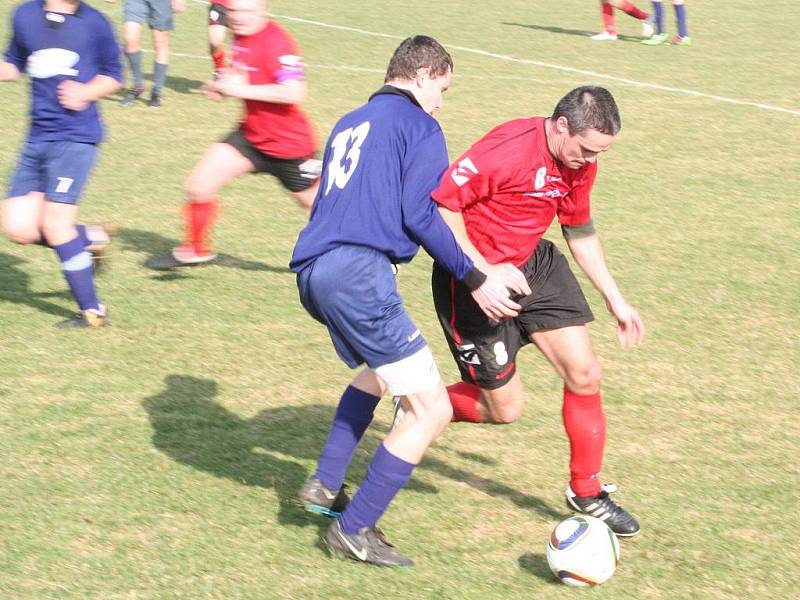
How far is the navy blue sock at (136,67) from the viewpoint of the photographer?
13.6 metres

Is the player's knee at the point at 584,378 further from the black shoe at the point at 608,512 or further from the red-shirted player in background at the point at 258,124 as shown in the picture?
the red-shirted player in background at the point at 258,124

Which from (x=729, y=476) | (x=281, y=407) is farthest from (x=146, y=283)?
(x=729, y=476)

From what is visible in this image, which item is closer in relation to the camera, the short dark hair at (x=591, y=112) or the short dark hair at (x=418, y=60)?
the short dark hair at (x=418, y=60)

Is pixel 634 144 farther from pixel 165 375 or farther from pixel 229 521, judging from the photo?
pixel 229 521

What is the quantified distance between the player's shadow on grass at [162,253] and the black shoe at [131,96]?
4619 millimetres

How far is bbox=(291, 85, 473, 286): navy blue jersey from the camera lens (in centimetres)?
457

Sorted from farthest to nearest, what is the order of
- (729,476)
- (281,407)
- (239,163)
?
1. (239,163)
2. (281,407)
3. (729,476)

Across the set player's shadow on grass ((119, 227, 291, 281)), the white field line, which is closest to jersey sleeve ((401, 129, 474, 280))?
player's shadow on grass ((119, 227, 291, 281))

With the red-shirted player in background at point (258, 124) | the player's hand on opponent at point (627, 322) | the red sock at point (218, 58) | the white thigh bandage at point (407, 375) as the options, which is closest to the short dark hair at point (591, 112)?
the player's hand on opponent at point (627, 322)

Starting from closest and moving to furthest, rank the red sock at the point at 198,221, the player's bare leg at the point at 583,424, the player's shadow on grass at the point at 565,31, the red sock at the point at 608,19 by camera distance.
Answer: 1. the player's bare leg at the point at 583,424
2. the red sock at the point at 198,221
3. the red sock at the point at 608,19
4. the player's shadow on grass at the point at 565,31

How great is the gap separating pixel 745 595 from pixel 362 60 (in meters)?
12.9

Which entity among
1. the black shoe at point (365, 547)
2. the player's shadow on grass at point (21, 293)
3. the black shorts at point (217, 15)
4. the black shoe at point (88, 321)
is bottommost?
the player's shadow on grass at point (21, 293)

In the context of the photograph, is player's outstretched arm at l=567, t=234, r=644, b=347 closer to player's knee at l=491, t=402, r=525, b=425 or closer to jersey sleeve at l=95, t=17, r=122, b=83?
player's knee at l=491, t=402, r=525, b=425

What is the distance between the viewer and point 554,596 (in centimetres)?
478
